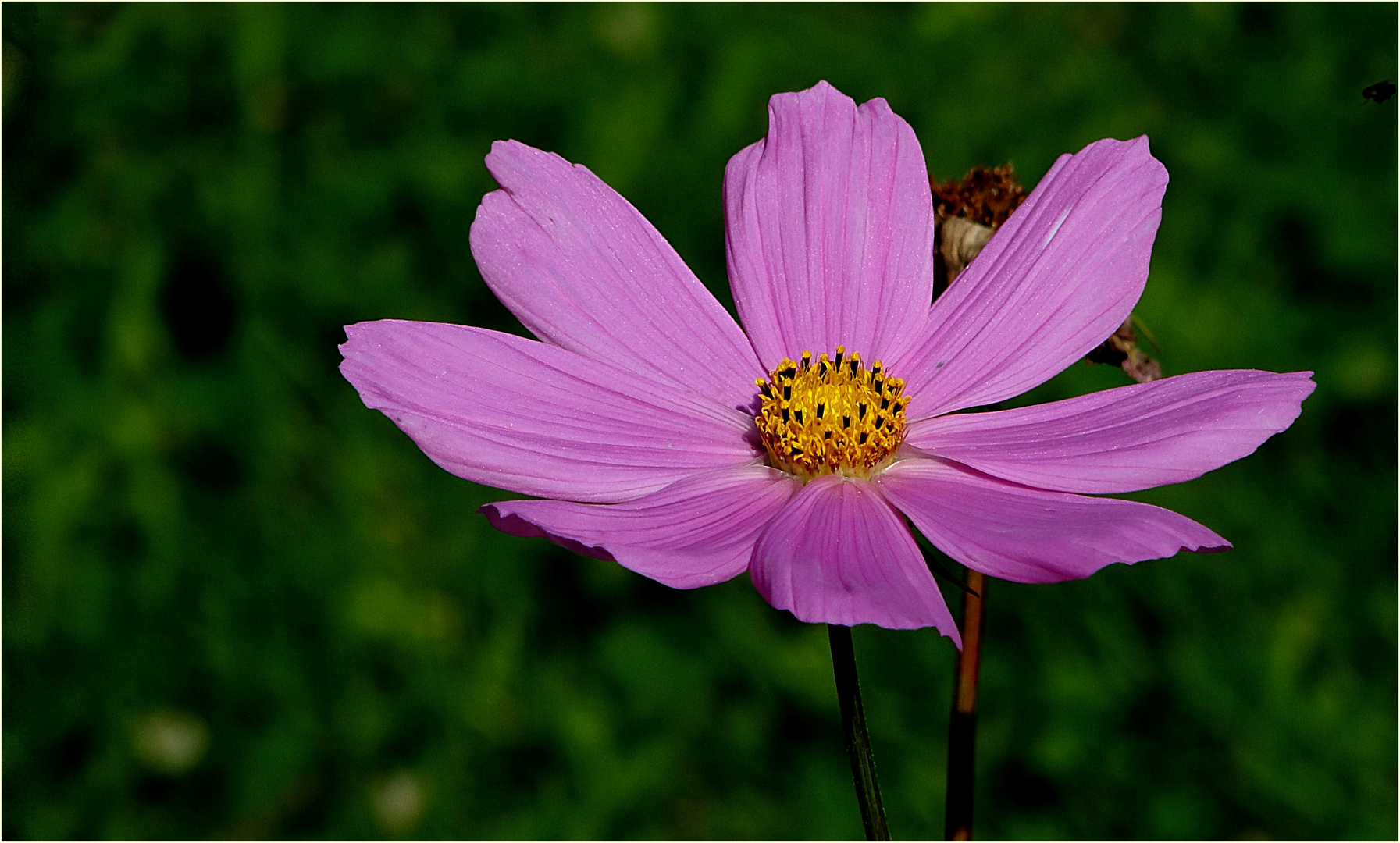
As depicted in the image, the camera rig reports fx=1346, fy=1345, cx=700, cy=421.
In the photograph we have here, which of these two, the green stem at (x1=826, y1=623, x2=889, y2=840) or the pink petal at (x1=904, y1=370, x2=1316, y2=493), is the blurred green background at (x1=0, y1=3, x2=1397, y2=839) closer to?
the pink petal at (x1=904, y1=370, x2=1316, y2=493)

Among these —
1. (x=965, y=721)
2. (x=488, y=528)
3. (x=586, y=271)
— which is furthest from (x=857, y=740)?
(x=488, y=528)

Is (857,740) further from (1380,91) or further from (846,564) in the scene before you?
(1380,91)

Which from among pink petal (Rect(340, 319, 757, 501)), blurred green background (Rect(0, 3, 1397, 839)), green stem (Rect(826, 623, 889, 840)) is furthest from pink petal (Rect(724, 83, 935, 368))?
blurred green background (Rect(0, 3, 1397, 839))

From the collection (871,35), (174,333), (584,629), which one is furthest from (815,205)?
(871,35)

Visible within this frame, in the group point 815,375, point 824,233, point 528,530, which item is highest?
point 824,233

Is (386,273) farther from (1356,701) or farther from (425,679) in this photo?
(1356,701)
